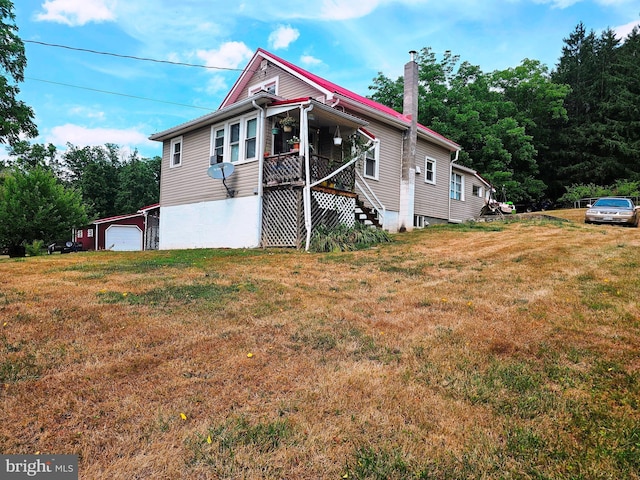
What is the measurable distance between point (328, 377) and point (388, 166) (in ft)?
42.7

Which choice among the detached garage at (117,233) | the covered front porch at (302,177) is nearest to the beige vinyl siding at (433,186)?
the covered front porch at (302,177)

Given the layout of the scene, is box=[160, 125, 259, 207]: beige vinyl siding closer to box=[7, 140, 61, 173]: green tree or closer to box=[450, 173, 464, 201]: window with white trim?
box=[450, 173, 464, 201]: window with white trim

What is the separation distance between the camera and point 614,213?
16.2 metres

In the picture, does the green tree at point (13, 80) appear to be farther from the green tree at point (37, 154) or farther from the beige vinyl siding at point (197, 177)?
the green tree at point (37, 154)

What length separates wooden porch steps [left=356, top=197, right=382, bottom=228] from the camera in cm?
1340

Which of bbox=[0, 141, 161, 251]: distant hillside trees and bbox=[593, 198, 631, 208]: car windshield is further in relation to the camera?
bbox=[0, 141, 161, 251]: distant hillside trees

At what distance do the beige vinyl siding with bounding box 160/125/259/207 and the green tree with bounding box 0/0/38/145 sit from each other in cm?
1122

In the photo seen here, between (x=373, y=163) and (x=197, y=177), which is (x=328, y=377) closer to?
(x=373, y=163)

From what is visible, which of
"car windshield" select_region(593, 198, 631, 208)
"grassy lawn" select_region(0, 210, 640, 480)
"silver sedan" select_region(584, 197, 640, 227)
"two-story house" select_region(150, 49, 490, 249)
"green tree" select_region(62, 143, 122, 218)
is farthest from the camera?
"green tree" select_region(62, 143, 122, 218)

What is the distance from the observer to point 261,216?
12.3m

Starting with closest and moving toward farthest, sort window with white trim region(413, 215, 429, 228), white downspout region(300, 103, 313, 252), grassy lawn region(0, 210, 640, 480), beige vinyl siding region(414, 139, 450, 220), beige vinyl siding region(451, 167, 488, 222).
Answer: grassy lawn region(0, 210, 640, 480)
white downspout region(300, 103, 313, 252)
beige vinyl siding region(414, 139, 450, 220)
window with white trim region(413, 215, 429, 228)
beige vinyl siding region(451, 167, 488, 222)

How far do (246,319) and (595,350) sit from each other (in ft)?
11.3

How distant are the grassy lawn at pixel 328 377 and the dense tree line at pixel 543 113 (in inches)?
866

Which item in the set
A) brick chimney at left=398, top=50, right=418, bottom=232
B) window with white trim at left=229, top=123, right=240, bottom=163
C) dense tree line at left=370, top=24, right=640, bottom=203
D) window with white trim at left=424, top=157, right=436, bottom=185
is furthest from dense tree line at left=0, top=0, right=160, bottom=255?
dense tree line at left=370, top=24, right=640, bottom=203
